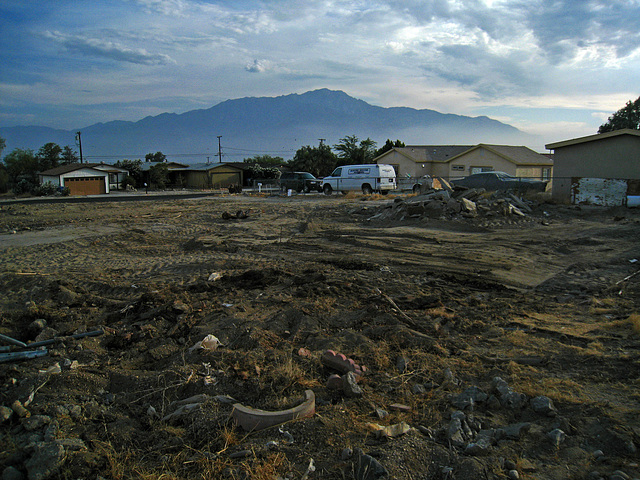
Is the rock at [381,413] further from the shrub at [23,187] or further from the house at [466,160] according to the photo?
the shrub at [23,187]

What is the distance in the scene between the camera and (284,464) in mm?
3428

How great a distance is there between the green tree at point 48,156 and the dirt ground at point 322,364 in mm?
68691

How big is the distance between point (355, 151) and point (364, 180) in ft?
99.0

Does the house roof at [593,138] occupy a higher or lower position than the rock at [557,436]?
higher

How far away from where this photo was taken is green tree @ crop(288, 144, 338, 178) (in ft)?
207

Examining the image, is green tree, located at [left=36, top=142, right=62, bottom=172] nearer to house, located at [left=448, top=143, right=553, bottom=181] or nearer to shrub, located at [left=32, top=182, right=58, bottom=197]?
shrub, located at [left=32, top=182, right=58, bottom=197]

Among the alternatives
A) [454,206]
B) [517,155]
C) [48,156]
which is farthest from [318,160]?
[454,206]

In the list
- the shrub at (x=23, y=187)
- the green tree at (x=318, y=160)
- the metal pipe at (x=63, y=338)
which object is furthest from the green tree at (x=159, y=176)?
the metal pipe at (x=63, y=338)

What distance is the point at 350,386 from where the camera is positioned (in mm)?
4574

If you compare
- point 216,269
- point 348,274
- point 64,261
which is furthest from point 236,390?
point 64,261

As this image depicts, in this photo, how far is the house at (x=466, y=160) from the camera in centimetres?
4706

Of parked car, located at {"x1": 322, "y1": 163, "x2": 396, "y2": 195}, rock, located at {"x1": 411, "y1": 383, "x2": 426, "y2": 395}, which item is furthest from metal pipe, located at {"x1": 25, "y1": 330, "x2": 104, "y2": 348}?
parked car, located at {"x1": 322, "y1": 163, "x2": 396, "y2": 195}

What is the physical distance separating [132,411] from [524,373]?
170 inches

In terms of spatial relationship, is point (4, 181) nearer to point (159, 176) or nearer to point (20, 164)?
point (20, 164)
